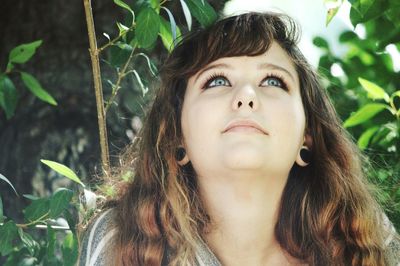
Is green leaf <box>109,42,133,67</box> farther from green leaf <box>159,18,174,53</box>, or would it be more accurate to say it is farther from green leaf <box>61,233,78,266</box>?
green leaf <box>61,233,78,266</box>

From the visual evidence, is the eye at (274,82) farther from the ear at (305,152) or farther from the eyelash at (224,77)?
the ear at (305,152)

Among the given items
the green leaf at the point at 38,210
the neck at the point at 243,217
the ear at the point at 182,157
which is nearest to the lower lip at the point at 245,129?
the neck at the point at 243,217

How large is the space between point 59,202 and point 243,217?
44cm

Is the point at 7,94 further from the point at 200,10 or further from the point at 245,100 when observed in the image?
the point at 245,100

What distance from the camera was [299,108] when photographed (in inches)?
89.8

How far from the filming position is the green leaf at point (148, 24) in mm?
2205

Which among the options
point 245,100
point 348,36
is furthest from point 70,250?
point 348,36

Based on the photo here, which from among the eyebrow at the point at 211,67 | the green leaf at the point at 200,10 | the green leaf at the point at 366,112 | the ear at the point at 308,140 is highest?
the green leaf at the point at 200,10

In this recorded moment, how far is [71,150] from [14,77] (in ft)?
0.98

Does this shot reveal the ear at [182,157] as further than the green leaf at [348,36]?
No

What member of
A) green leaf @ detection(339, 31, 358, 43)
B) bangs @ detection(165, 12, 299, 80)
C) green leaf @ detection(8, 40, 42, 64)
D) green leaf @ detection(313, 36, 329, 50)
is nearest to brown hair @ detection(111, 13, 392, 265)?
bangs @ detection(165, 12, 299, 80)

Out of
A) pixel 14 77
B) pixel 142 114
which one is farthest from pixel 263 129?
pixel 14 77

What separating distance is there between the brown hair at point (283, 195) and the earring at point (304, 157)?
0.06ft

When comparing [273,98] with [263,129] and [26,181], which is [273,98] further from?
[26,181]
